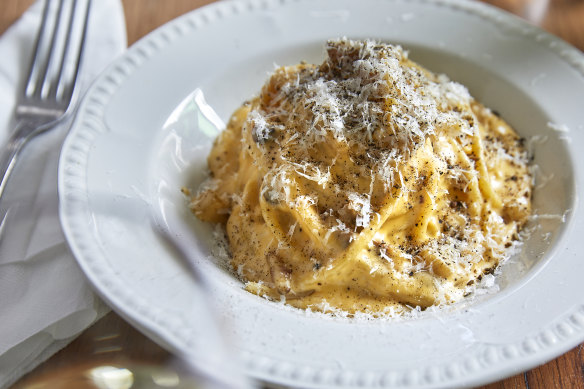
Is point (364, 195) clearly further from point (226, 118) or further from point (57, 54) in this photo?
point (57, 54)

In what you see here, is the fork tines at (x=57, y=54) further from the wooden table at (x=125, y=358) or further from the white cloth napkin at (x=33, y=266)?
the wooden table at (x=125, y=358)

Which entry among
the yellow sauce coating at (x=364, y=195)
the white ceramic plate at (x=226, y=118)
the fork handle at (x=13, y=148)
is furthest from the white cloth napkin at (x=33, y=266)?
the yellow sauce coating at (x=364, y=195)

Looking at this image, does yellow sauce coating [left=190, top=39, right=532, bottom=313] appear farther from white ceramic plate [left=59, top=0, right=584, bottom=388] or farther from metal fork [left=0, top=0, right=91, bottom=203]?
metal fork [left=0, top=0, right=91, bottom=203]

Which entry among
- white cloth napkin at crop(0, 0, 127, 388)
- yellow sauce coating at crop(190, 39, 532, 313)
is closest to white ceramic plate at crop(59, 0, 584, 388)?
yellow sauce coating at crop(190, 39, 532, 313)

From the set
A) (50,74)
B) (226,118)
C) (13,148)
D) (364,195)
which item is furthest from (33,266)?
(364,195)

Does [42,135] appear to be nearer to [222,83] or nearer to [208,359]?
[222,83]

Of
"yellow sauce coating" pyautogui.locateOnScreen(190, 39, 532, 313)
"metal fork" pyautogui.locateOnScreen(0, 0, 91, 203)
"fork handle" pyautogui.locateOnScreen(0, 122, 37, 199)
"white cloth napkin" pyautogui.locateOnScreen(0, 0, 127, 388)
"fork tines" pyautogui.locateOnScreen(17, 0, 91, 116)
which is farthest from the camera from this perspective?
"fork tines" pyautogui.locateOnScreen(17, 0, 91, 116)

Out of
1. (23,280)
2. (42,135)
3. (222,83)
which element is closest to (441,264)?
(222,83)

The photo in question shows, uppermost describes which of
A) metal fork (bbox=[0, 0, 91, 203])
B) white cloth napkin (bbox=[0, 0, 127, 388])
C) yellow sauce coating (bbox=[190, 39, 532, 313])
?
yellow sauce coating (bbox=[190, 39, 532, 313])
